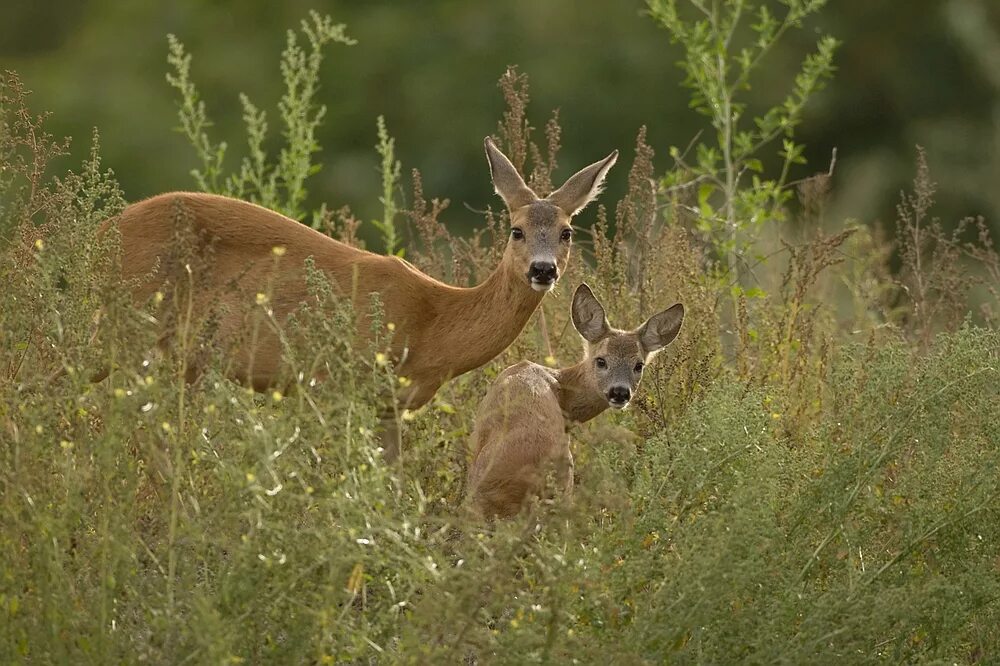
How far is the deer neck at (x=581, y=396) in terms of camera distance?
6.98 metres

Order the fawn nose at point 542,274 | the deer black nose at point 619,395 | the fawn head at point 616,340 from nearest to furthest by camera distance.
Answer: the deer black nose at point 619,395
the fawn nose at point 542,274
the fawn head at point 616,340

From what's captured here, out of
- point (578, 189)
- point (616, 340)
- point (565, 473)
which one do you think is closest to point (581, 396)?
point (616, 340)

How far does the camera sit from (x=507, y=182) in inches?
283

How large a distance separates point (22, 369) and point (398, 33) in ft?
52.9

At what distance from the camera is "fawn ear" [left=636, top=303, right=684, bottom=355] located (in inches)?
271

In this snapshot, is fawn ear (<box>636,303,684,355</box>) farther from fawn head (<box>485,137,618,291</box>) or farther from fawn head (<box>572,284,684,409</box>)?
fawn head (<box>485,137,618,291</box>)

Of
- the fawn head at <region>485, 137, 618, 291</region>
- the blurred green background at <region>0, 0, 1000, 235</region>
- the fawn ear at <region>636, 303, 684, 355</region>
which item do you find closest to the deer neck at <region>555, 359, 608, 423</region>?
the fawn ear at <region>636, 303, 684, 355</region>

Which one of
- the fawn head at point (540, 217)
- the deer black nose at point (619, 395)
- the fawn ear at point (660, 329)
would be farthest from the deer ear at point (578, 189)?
the deer black nose at point (619, 395)

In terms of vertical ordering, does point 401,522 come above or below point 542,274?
below

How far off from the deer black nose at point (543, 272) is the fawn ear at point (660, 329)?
0.40 metres

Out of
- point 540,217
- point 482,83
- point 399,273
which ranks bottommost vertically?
point 399,273

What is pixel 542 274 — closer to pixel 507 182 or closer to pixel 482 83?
pixel 507 182

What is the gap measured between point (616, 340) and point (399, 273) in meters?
0.83

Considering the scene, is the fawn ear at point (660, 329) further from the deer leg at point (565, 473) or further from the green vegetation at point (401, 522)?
the deer leg at point (565, 473)
